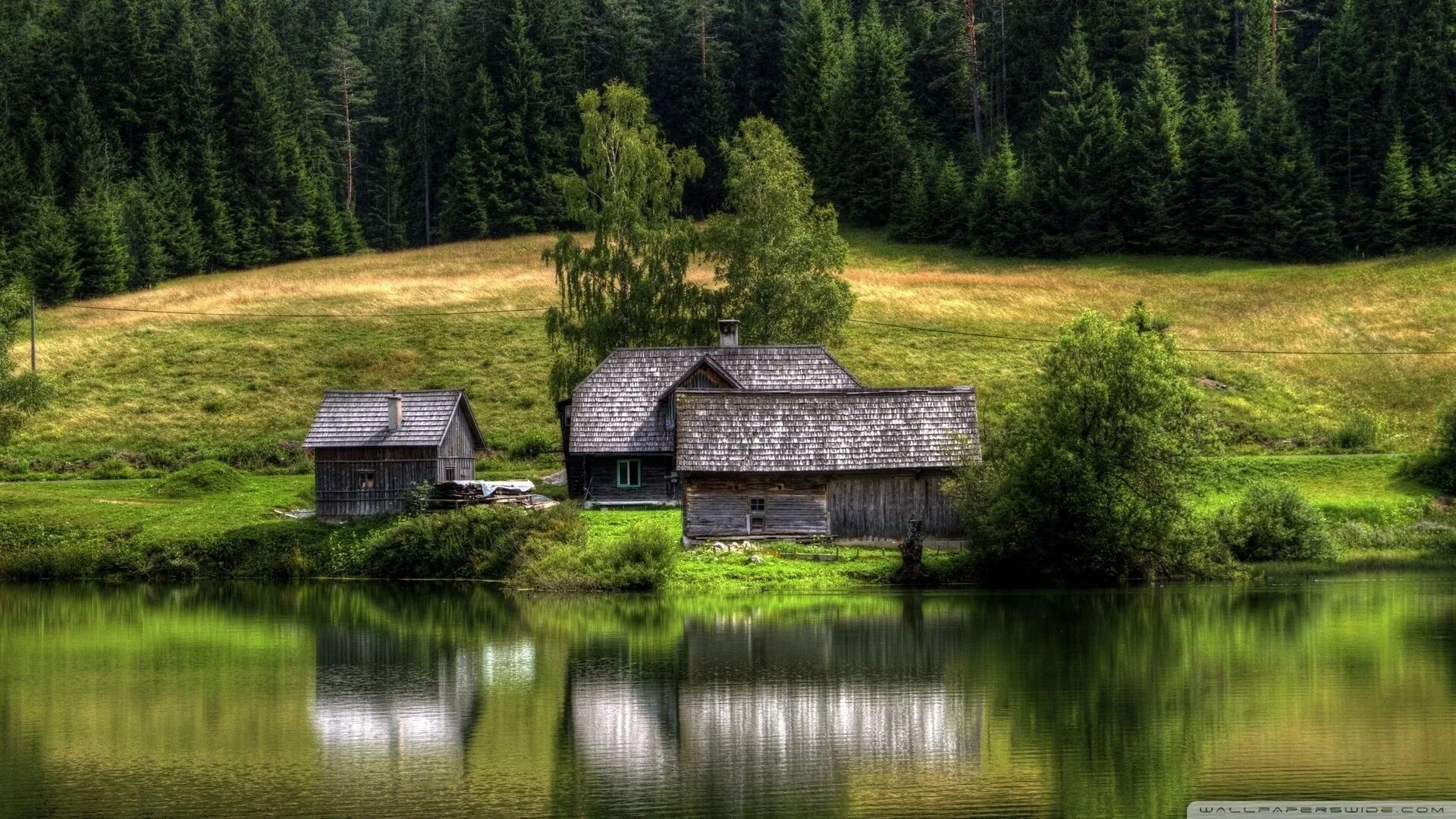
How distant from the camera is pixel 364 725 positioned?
27.0m

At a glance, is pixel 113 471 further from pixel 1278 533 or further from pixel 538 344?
pixel 1278 533

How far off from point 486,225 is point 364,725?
81008 mm

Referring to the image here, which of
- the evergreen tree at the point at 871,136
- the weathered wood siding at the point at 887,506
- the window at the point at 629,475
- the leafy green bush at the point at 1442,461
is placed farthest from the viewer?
the evergreen tree at the point at 871,136

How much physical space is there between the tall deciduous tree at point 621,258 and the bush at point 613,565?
1821 cm

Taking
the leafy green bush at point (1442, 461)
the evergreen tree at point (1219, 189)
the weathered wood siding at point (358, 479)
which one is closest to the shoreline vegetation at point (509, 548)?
the leafy green bush at point (1442, 461)

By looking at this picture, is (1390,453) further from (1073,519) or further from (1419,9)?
(1419,9)

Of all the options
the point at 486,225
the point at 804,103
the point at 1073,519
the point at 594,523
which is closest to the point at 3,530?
A: the point at 594,523

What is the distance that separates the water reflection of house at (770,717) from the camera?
2288cm

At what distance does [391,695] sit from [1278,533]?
2853cm

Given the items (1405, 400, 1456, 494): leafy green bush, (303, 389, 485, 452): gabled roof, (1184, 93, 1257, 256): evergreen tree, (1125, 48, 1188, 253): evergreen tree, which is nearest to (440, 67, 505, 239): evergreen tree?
(1125, 48, 1188, 253): evergreen tree

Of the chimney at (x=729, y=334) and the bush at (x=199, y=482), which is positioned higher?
the chimney at (x=729, y=334)

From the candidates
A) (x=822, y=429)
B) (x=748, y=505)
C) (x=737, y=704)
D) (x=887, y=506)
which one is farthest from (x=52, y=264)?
(x=737, y=704)

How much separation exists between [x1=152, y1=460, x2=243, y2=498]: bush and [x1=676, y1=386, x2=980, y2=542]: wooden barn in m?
16.7

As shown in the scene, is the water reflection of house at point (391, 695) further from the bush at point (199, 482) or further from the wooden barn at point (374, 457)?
the bush at point (199, 482)
